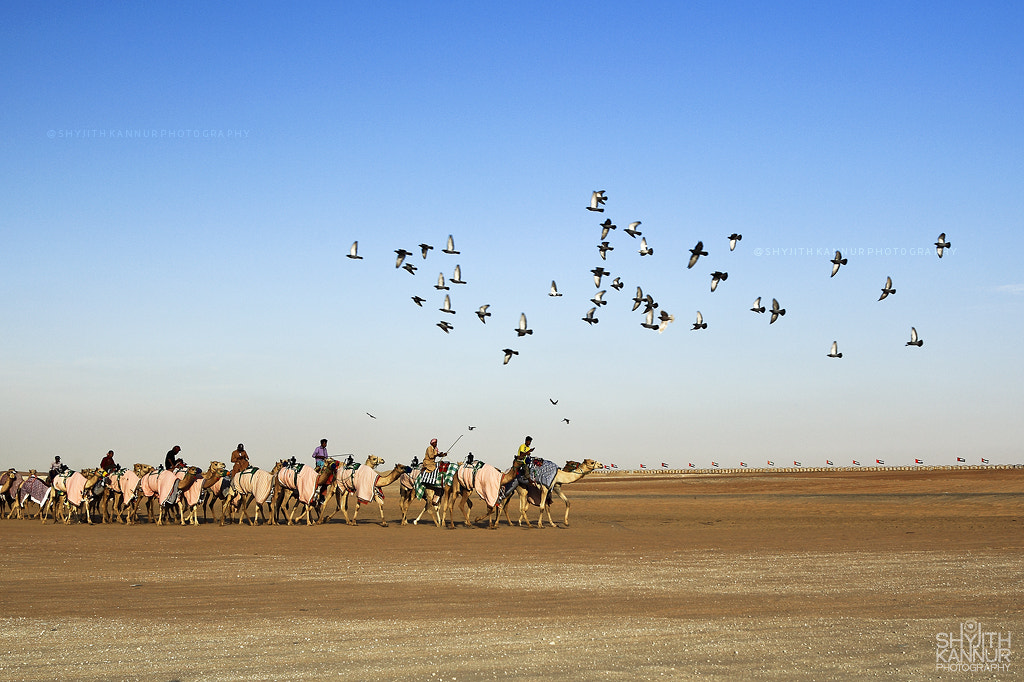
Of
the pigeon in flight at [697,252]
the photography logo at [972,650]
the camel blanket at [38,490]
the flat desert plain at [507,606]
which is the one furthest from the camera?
the camel blanket at [38,490]

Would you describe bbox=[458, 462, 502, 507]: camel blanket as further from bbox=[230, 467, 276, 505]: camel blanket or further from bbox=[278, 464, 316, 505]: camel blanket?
bbox=[230, 467, 276, 505]: camel blanket

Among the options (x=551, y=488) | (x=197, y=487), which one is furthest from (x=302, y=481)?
(x=551, y=488)

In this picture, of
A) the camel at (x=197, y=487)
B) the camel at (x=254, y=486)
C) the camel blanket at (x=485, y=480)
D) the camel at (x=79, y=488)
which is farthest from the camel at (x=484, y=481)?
the camel at (x=79, y=488)

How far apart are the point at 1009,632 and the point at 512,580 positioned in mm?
7013

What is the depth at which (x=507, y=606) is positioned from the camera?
12.1 m

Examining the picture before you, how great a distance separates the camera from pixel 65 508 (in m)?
39.3

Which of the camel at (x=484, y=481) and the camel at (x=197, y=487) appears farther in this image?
the camel at (x=197, y=487)

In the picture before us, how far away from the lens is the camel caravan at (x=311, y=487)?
29.1 metres

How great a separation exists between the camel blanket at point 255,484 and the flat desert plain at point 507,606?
740 cm

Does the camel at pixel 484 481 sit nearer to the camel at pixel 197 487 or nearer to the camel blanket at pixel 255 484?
the camel blanket at pixel 255 484

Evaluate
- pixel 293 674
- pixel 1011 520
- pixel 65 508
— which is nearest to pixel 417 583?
pixel 293 674

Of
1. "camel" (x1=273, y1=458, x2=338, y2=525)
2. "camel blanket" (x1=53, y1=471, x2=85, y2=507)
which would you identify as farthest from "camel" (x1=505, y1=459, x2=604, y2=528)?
"camel blanket" (x1=53, y1=471, x2=85, y2=507)

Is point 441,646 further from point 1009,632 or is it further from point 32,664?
point 1009,632

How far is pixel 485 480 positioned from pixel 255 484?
27.6ft
